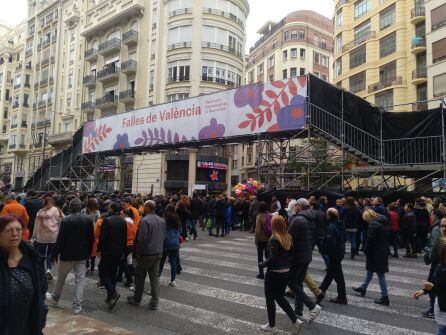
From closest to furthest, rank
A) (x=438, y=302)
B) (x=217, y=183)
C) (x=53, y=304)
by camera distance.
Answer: (x=438, y=302) < (x=53, y=304) < (x=217, y=183)

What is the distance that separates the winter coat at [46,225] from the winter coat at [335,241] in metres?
5.26

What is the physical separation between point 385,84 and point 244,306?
34547mm

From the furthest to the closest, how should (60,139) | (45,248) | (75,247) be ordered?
(60,139) < (45,248) < (75,247)

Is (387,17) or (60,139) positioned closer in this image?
(387,17)

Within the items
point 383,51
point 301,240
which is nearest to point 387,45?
point 383,51

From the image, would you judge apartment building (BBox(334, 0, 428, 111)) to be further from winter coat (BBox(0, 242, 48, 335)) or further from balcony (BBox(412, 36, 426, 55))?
winter coat (BBox(0, 242, 48, 335))

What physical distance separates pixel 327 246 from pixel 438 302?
2.79 metres

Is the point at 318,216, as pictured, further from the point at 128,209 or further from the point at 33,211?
the point at 33,211

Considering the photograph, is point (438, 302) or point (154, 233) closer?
point (438, 302)

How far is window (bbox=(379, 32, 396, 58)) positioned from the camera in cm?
3581

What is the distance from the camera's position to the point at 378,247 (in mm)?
6918

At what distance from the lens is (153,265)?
21.6ft

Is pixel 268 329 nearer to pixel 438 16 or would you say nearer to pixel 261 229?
pixel 261 229

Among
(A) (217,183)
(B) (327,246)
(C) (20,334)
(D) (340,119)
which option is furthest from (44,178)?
(C) (20,334)
